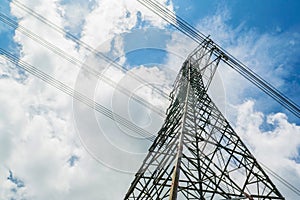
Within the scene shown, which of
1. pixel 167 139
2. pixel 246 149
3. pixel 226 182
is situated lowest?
pixel 226 182

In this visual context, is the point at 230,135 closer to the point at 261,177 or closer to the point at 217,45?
the point at 261,177

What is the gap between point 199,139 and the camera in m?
8.52

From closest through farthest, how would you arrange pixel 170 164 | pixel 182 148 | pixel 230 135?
pixel 182 148 → pixel 170 164 → pixel 230 135

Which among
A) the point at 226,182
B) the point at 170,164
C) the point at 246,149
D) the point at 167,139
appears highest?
the point at 167,139

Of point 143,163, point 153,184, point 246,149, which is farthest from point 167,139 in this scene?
point 246,149

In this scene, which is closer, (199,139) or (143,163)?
(199,139)

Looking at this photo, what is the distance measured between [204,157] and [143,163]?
2.26 meters

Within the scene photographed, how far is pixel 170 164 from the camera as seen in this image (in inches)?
311

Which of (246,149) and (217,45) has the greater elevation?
(217,45)

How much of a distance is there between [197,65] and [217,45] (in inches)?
60.9

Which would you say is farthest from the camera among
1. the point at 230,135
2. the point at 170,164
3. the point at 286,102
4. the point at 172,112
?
the point at 286,102

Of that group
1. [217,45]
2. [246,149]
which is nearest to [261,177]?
[246,149]

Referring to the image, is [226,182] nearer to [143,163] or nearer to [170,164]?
[170,164]

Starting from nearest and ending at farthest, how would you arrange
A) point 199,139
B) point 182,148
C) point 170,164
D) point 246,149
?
point 182,148 < point 170,164 < point 199,139 < point 246,149
